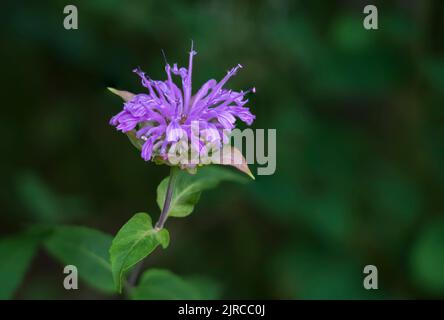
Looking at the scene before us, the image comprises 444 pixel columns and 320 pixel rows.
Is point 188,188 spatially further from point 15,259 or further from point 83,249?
point 15,259

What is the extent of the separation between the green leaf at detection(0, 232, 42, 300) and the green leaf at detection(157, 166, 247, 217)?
0.57 m

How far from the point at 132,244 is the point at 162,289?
0.38m

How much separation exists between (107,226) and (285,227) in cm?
116

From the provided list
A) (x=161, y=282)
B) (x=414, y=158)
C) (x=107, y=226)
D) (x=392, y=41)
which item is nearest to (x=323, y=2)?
(x=392, y=41)

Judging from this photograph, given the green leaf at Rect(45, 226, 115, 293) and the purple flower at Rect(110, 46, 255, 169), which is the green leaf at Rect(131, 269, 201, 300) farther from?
the purple flower at Rect(110, 46, 255, 169)

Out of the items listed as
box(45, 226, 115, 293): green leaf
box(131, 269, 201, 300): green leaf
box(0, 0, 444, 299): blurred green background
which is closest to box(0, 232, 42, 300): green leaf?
box(45, 226, 115, 293): green leaf

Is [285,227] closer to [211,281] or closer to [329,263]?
[329,263]

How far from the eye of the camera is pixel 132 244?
1382 millimetres

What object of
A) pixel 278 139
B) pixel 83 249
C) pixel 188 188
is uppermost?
pixel 278 139

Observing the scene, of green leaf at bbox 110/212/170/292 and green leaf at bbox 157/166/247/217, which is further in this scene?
green leaf at bbox 157/166/247/217

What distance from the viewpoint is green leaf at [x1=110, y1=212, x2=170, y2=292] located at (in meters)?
1.31

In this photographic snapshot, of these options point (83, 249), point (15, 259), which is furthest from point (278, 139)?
point (15, 259)

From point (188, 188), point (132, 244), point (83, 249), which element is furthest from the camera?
point (83, 249)

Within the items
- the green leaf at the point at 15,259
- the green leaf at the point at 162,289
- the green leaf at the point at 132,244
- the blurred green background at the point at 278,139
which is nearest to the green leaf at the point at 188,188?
the green leaf at the point at 132,244
